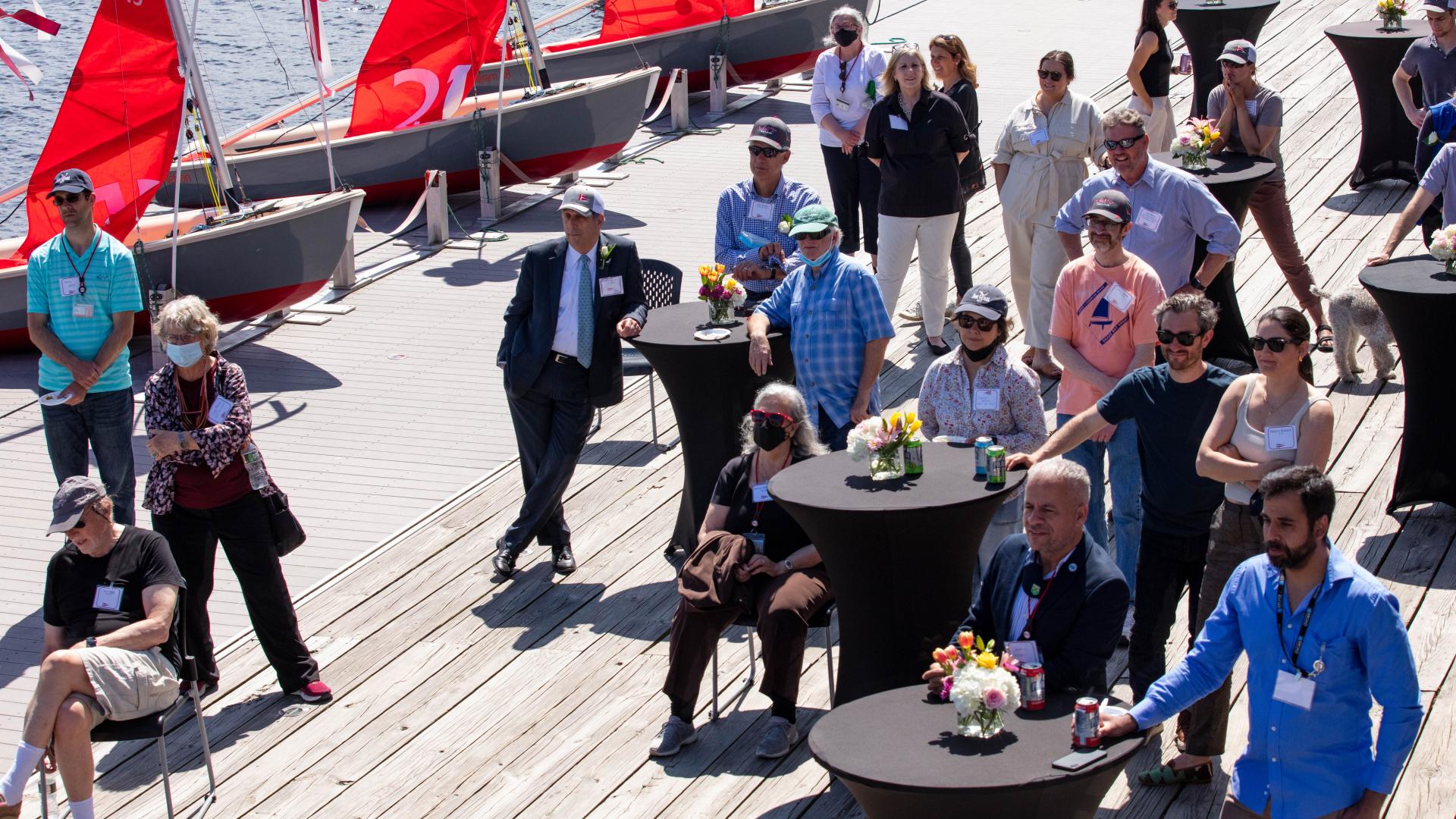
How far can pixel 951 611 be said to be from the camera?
572 centimetres

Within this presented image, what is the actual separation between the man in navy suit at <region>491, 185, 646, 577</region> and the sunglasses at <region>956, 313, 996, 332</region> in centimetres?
197

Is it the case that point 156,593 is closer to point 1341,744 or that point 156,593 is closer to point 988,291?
point 988,291

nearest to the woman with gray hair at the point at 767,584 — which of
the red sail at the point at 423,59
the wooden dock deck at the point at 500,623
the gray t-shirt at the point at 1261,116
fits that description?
the wooden dock deck at the point at 500,623

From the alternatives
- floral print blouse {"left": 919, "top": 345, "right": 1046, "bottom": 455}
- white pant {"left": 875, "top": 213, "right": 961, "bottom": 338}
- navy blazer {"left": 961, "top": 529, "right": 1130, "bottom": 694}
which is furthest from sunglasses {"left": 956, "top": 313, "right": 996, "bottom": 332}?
white pant {"left": 875, "top": 213, "right": 961, "bottom": 338}

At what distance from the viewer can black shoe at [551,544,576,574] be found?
25.8 ft

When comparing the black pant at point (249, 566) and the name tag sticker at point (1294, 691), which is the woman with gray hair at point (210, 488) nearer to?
the black pant at point (249, 566)

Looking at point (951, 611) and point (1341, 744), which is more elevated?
point (1341, 744)

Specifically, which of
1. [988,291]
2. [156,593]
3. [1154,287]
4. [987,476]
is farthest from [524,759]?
[1154,287]

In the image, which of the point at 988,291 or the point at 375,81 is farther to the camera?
the point at 375,81

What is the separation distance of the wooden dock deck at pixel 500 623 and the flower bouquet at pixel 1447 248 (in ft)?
3.73

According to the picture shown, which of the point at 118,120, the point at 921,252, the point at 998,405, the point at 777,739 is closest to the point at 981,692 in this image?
the point at 777,739

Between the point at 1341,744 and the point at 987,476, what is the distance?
1.83 m

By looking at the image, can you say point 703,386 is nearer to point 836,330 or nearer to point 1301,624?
point 836,330

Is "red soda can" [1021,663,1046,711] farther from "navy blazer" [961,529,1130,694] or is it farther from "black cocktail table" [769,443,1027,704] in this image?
"black cocktail table" [769,443,1027,704]
